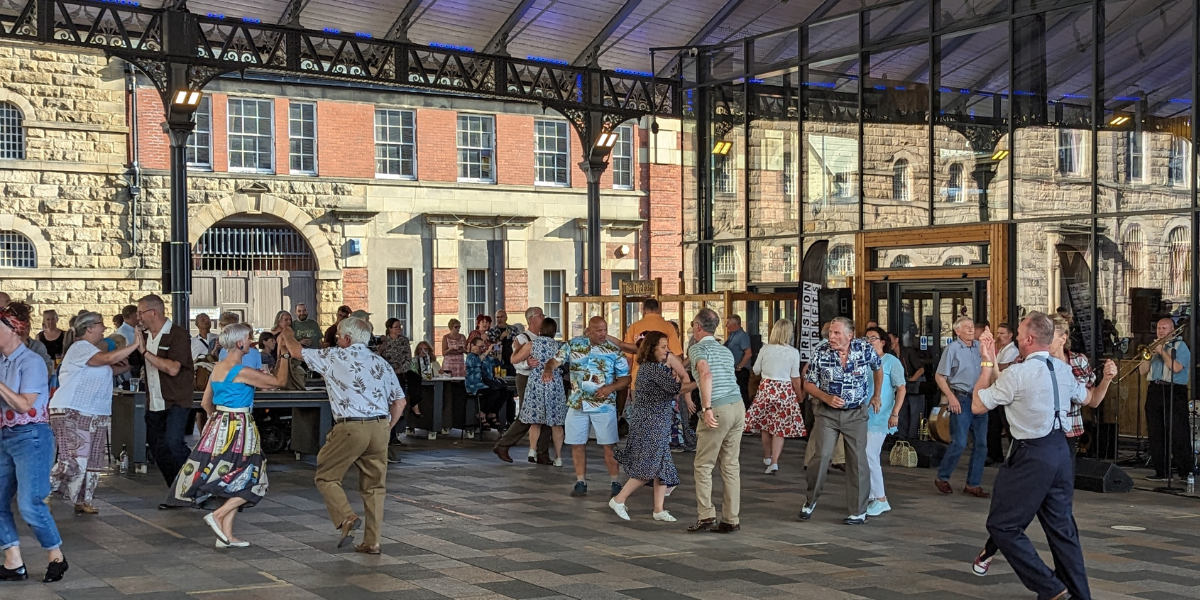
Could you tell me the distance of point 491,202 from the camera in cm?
3038

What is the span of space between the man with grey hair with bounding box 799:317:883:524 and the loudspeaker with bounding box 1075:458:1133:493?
330 centimetres

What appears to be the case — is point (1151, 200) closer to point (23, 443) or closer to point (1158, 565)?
point (1158, 565)

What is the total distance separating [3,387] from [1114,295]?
476 inches

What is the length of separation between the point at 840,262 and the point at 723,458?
9.54 meters

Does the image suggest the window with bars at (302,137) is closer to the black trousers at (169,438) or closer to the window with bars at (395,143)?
the window with bars at (395,143)

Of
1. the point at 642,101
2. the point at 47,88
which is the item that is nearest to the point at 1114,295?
the point at 642,101

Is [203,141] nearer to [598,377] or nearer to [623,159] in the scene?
[623,159]

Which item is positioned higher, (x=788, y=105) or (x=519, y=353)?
(x=788, y=105)

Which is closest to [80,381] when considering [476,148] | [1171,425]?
[1171,425]

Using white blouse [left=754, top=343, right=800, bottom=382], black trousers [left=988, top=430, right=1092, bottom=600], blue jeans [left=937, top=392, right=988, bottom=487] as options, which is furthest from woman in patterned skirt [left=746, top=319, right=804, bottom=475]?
black trousers [left=988, top=430, right=1092, bottom=600]

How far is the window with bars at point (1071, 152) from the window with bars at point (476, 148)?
15.9 metres

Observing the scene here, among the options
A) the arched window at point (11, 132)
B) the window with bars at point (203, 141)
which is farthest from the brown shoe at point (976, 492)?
the arched window at point (11, 132)

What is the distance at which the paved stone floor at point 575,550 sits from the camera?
8.15 m

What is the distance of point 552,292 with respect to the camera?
31.4m
